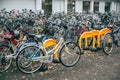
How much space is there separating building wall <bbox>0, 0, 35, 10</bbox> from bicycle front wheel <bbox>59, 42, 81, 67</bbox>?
27.5 feet

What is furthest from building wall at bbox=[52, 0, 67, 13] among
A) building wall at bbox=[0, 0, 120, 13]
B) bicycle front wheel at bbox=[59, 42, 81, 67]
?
bicycle front wheel at bbox=[59, 42, 81, 67]

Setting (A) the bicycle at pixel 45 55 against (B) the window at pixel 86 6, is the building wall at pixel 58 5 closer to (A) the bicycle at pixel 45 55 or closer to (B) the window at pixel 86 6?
(B) the window at pixel 86 6

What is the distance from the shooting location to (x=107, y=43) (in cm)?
768

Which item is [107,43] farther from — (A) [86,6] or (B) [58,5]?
(A) [86,6]

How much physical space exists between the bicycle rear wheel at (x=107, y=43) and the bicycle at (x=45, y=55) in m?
1.51

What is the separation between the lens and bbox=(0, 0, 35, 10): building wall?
13.3m

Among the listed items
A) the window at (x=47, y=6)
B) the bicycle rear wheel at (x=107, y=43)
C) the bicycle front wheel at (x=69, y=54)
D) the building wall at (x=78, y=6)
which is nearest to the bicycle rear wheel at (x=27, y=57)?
the bicycle front wheel at (x=69, y=54)

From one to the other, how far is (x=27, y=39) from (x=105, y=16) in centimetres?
770

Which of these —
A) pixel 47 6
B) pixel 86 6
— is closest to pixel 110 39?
pixel 47 6

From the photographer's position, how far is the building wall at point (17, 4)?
13320 mm

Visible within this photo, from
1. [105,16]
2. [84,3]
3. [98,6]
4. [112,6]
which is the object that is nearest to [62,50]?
[105,16]

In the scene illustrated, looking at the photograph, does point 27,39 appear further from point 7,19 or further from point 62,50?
point 7,19

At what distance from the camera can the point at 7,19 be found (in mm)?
8562

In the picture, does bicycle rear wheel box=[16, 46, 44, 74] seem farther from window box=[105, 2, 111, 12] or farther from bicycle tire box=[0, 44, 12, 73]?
window box=[105, 2, 111, 12]
